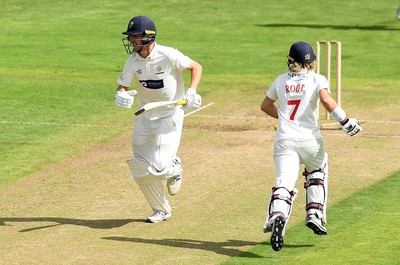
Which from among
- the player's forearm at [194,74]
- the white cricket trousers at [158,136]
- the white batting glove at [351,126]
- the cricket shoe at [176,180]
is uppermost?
the player's forearm at [194,74]

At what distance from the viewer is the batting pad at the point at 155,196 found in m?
14.5

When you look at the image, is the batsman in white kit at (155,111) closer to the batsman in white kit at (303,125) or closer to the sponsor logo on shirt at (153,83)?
the sponsor logo on shirt at (153,83)

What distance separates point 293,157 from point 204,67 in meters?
14.9

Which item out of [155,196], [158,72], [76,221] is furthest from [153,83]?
[76,221]

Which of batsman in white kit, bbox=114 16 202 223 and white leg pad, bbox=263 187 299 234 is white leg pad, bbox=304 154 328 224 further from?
batsman in white kit, bbox=114 16 202 223

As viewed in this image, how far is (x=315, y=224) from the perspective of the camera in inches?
517

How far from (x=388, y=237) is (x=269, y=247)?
1424mm

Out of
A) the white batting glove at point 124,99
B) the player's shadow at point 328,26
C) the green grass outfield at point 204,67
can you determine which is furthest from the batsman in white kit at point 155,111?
the player's shadow at point 328,26

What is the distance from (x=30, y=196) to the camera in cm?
1600

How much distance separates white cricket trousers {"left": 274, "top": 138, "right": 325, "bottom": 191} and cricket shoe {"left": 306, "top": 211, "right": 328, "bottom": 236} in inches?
17.3

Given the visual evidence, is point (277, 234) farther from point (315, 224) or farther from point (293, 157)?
point (293, 157)

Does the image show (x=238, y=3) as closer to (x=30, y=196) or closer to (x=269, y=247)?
(x=30, y=196)

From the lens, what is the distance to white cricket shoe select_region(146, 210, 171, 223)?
570 inches

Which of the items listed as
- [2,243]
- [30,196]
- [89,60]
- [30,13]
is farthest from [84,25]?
[2,243]
